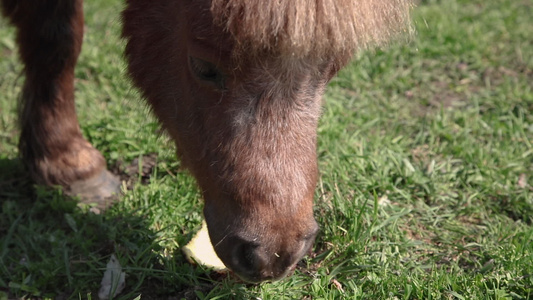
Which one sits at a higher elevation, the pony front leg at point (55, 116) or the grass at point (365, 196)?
the pony front leg at point (55, 116)

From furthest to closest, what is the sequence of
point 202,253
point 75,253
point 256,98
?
point 75,253 → point 202,253 → point 256,98

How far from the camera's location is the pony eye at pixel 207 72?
2.50m

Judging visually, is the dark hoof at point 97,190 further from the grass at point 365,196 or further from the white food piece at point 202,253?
the white food piece at point 202,253

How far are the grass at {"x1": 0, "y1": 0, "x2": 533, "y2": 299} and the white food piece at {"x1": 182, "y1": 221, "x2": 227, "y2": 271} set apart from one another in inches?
1.9

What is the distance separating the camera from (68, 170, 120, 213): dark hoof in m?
3.86

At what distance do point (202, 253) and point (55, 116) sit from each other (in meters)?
1.36

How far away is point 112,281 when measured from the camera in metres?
3.08

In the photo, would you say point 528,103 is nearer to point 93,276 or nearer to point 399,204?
point 399,204

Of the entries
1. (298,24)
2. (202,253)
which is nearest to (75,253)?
(202,253)

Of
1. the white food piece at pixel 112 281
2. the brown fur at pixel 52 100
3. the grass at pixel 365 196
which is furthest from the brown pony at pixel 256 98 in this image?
the brown fur at pixel 52 100

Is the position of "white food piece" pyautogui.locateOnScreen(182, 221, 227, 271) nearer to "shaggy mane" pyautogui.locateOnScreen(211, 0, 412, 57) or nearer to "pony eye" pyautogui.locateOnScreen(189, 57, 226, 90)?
"pony eye" pyautogui.locateOnScreen(189, 57, 226, 90)

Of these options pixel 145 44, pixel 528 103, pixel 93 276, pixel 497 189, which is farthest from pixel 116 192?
pixel 528 103

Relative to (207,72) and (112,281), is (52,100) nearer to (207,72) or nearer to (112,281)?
(112,281)

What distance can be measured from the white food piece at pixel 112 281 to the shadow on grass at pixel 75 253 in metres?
0.04
